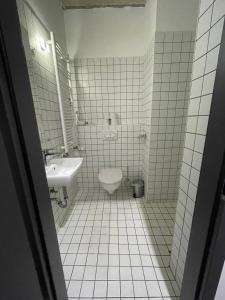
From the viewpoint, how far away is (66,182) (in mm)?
1139

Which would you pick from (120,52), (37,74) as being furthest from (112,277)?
(120,52)

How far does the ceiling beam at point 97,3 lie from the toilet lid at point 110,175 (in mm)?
2315

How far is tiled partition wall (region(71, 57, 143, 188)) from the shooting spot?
7.13ft

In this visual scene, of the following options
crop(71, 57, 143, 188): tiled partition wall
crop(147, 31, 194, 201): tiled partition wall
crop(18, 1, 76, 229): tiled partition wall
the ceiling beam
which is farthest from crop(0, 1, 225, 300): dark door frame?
the ceiling beam

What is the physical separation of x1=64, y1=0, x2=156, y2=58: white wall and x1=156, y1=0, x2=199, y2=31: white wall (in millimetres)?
437

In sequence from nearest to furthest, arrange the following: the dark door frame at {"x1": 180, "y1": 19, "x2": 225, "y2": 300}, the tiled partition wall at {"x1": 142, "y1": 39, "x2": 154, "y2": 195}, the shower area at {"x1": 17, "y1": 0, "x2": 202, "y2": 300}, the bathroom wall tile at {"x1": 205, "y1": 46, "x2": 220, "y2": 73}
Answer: the dark door frame at {"x1": 180, "y1": 19, "x2": 225, "y2": 300}, the bathroom wall tile at {"x1": 205, "y1": 46, "x2": 220, "y2": 73}, the shower area at {"x1": 17, "y1": 0, "x2": 202, "y2": 300}, the tiled partition wall at {"x1": 142, "y1": 39, "x2": 154, "y2": 195}

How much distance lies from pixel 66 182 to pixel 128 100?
5.46 feet

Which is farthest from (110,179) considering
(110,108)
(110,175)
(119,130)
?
(110,108)

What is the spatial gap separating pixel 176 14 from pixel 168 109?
0.98m

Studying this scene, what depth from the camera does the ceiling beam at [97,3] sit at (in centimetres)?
188

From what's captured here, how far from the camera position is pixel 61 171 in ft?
4.45

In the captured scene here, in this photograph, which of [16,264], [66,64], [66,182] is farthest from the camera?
[66,64]

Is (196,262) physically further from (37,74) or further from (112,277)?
(37,74)

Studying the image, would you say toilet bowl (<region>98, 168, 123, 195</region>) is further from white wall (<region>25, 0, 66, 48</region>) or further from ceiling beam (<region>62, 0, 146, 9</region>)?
ceiling beam (<region>62, 0, 146, 9</region>)
